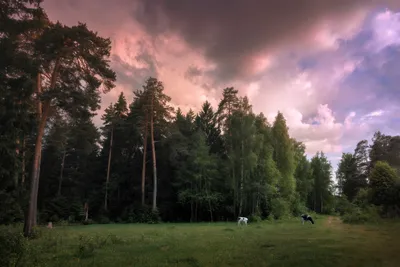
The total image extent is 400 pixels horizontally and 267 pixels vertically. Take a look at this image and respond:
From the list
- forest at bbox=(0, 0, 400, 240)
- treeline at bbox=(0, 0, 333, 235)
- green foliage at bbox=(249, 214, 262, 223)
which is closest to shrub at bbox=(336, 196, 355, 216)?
forest at bbox=(0, 0, 400, 240)

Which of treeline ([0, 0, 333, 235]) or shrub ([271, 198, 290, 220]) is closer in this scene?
treeline ([0, 0, 333, 235])

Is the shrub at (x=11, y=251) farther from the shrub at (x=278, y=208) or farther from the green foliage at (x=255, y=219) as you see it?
the shrub at (x=278, y=208)

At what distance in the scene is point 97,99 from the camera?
2266 centimetres

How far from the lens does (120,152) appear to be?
5312 cm

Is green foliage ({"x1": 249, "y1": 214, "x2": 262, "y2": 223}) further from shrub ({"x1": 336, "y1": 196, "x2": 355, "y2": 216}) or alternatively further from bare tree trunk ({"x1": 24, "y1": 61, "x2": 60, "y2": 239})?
bare tree trunk ({"x1": 24, "y1": 61, "x2": 60, "y2": 239})

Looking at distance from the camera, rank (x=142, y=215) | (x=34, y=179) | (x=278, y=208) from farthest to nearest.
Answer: (x=278, y=208) → (x=142, y=215) → (x=34, y=179)

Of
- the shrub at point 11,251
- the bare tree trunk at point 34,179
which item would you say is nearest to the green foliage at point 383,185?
the shrub at point 11,251

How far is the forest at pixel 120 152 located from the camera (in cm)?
1980

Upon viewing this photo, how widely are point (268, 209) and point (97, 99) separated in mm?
30591

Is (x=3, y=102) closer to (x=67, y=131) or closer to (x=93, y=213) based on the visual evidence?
(x=67, y=131)

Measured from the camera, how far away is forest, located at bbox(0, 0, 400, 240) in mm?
19797

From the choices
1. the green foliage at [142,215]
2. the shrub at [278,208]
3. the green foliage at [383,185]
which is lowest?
the green foliage at [142,215]

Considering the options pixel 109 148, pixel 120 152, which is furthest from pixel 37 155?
pixel 120 152

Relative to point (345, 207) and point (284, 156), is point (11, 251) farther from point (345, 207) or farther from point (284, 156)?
point (284, 156)
